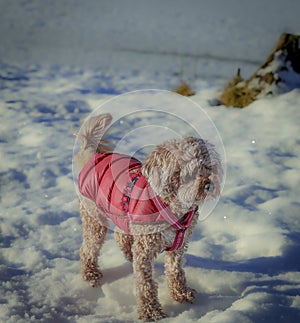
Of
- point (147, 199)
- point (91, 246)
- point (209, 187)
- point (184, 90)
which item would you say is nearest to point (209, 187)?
point (209, 187)

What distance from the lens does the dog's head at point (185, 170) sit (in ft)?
8.51

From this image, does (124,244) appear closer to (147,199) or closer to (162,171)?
(147,199)

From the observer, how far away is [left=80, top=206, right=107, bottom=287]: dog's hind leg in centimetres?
331

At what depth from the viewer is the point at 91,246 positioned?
11.1 ft

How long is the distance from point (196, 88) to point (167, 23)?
4462mm

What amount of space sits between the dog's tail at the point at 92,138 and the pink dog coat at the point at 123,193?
0.51ft

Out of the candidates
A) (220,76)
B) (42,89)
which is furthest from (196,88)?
(42,89)

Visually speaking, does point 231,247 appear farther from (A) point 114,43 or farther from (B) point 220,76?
(A) point 114,43

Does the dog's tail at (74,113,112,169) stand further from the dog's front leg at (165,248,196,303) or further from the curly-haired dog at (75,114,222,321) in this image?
the dog's front leg at (165,248,196,303)

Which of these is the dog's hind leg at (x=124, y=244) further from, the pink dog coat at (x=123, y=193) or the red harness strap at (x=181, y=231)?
the red harness strap at (x=181, y=231)

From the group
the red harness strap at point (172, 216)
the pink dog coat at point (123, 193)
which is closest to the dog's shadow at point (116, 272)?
the pink dog coat at point (123, 193)

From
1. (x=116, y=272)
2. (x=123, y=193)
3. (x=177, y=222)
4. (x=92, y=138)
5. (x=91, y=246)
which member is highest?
(x=92, y=138)

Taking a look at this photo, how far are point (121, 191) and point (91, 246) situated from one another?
2.47 feet

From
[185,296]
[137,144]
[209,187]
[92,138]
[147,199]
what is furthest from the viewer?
[137,144]
